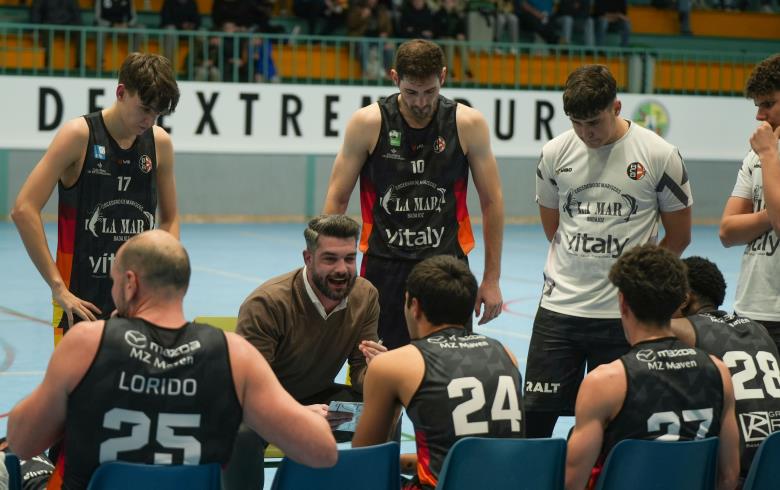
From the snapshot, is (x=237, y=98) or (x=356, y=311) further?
(x=237, y=98)

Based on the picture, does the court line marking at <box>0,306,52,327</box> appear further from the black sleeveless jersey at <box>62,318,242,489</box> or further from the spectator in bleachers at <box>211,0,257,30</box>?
the spectator in bleachers at <box>211,0,257,30</box>

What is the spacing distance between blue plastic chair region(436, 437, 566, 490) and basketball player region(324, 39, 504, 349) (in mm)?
1997

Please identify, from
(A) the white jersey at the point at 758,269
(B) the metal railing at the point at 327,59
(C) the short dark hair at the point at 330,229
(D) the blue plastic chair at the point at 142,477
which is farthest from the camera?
(B) the metal railing at the point at 327,59

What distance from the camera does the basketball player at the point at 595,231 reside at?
4914 mm

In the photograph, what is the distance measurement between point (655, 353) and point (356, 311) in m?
1.56

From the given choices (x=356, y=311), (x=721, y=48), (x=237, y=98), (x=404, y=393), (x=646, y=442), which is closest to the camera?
(x=646, y=442)

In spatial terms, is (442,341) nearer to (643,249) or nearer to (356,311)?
(643,249)

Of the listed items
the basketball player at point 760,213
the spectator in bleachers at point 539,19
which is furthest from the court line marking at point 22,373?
the spectator in bleachers at point 539,19

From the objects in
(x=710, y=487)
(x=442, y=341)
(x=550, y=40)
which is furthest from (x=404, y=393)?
(x=550, y=40)

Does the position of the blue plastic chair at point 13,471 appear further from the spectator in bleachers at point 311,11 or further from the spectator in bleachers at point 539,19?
the spectator in bleachers at point 539,19

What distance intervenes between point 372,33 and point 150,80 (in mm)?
13475

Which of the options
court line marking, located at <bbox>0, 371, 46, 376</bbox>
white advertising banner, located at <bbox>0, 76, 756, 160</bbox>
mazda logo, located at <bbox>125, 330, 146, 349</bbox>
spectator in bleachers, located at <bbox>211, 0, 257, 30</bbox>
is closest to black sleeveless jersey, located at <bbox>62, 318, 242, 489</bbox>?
mazda logo, located at <bbox>125, 330, 146, 349</bbox>

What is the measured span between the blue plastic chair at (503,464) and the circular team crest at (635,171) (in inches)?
73.2

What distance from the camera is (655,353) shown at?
3.56 metres
